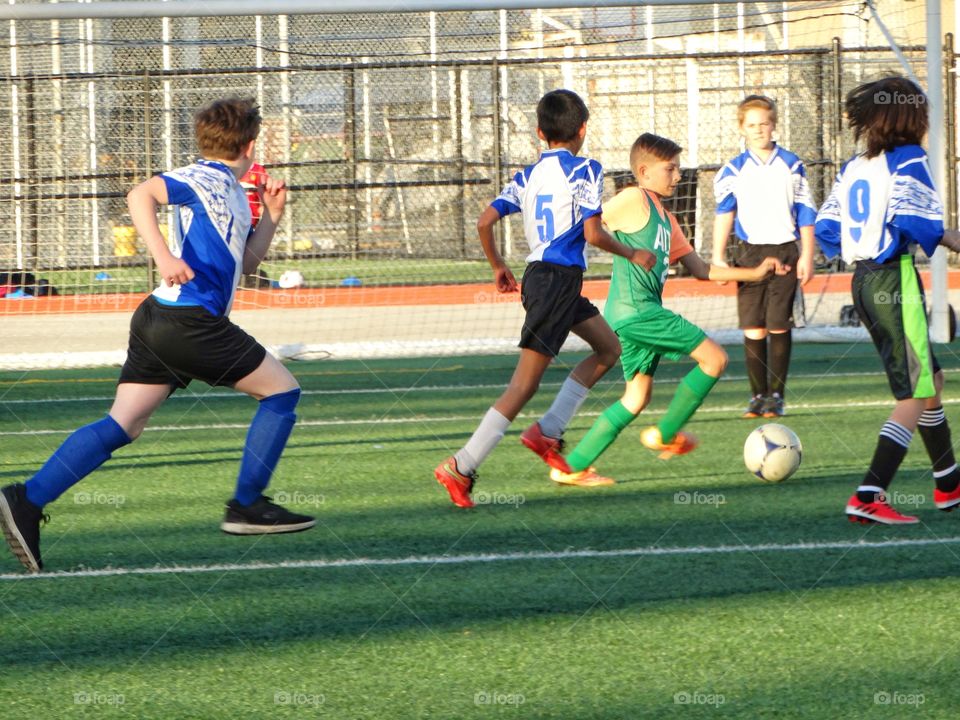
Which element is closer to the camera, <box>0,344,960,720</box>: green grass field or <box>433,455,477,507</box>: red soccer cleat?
<box>0,344,960,720</box>: green grass field

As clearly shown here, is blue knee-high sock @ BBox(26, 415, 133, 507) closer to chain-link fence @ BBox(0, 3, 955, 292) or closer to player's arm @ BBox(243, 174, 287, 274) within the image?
player's arm @ BBox(243, 174, 287, 274)

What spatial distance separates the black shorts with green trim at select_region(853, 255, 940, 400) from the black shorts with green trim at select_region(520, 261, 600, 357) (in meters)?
1.29

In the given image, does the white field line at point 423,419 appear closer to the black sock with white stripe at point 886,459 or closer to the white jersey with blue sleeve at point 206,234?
the black sock with white stripe at point 886,459

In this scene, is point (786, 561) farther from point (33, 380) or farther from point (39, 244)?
point (39, 244)

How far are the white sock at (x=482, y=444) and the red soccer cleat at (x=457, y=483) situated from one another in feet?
0.09

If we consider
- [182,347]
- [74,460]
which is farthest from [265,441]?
[74,460]

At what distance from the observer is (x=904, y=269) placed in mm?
5801

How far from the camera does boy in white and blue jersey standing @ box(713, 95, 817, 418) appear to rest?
8.97 meters

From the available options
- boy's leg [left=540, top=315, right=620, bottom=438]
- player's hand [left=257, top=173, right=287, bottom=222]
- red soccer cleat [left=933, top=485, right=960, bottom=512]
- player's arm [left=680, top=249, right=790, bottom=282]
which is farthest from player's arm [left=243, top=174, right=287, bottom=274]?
red soccer cleat [left=933, top=485, right=960, bottom=512]

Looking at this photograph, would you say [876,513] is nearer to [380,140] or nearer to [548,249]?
[548,249]

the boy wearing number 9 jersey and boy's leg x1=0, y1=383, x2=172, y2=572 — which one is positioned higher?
the boy wearing number 9 jersey

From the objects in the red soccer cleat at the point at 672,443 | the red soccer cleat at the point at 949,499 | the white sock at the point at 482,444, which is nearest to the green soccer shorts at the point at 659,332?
the red soccer cleat at the point at 672,443

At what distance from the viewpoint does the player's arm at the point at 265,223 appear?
5.65 metres

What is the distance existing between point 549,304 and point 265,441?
150 cm
